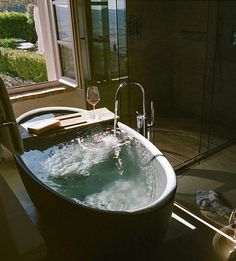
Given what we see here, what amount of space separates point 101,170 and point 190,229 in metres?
0.79

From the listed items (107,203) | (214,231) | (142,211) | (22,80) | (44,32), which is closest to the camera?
(142,211)

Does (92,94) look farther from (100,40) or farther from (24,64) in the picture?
(24,64)

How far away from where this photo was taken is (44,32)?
356 centimetres

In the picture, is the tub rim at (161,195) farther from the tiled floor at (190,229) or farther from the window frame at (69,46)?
the window frame at (69,46)

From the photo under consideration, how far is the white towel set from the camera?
4.40 ft

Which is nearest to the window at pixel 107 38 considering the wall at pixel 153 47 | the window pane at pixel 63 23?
the wall at pixel 153 47

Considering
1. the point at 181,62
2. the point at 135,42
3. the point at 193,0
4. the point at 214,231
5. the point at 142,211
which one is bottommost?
the point at 214,231

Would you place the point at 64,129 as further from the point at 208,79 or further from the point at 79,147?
the point at 208,79

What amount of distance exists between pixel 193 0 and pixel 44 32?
1743 mm

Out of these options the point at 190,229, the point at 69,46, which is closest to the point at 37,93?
the point at 69,46

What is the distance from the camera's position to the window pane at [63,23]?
3.21 m

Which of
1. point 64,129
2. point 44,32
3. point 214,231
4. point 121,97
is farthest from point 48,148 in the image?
point 44,32

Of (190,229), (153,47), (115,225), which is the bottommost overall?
(190,229)

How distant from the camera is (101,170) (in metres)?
2.30
